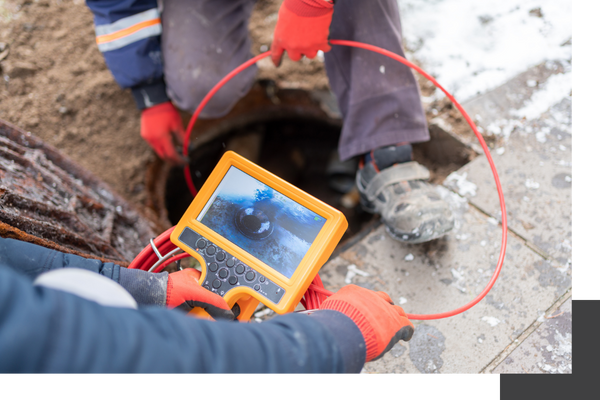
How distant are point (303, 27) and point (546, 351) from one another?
120cm

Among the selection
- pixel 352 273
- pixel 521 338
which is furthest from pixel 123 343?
pixel 521 338

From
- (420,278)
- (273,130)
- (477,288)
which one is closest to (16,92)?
(273,130)

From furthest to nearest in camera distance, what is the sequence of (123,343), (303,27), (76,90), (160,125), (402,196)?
(76,90)
(160,125)
(402,196)
(303,27)
(123,343)

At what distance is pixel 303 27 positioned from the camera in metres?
1.12

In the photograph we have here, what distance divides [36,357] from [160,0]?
1488 mm

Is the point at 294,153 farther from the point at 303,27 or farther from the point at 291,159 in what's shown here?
the point at 303,27

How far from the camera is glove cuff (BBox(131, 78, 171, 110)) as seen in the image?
142cm

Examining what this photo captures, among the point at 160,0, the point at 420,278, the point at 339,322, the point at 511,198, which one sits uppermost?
the point at 160,0

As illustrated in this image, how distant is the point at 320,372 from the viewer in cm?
67

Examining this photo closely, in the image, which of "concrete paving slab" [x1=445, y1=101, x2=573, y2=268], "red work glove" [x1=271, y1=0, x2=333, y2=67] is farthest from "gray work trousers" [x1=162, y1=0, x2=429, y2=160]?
"concrete paving slab" [x1=445, y1=101, x2=573, y2=268]

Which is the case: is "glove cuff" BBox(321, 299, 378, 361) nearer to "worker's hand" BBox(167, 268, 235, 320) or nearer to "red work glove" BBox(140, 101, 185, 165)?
"worker's hand" BBox(167, 268, 235, 320)

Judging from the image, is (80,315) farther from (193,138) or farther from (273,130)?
(273,130)

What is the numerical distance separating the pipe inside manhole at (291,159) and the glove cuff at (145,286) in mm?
1017

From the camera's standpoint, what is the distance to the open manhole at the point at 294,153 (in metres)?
1.95
